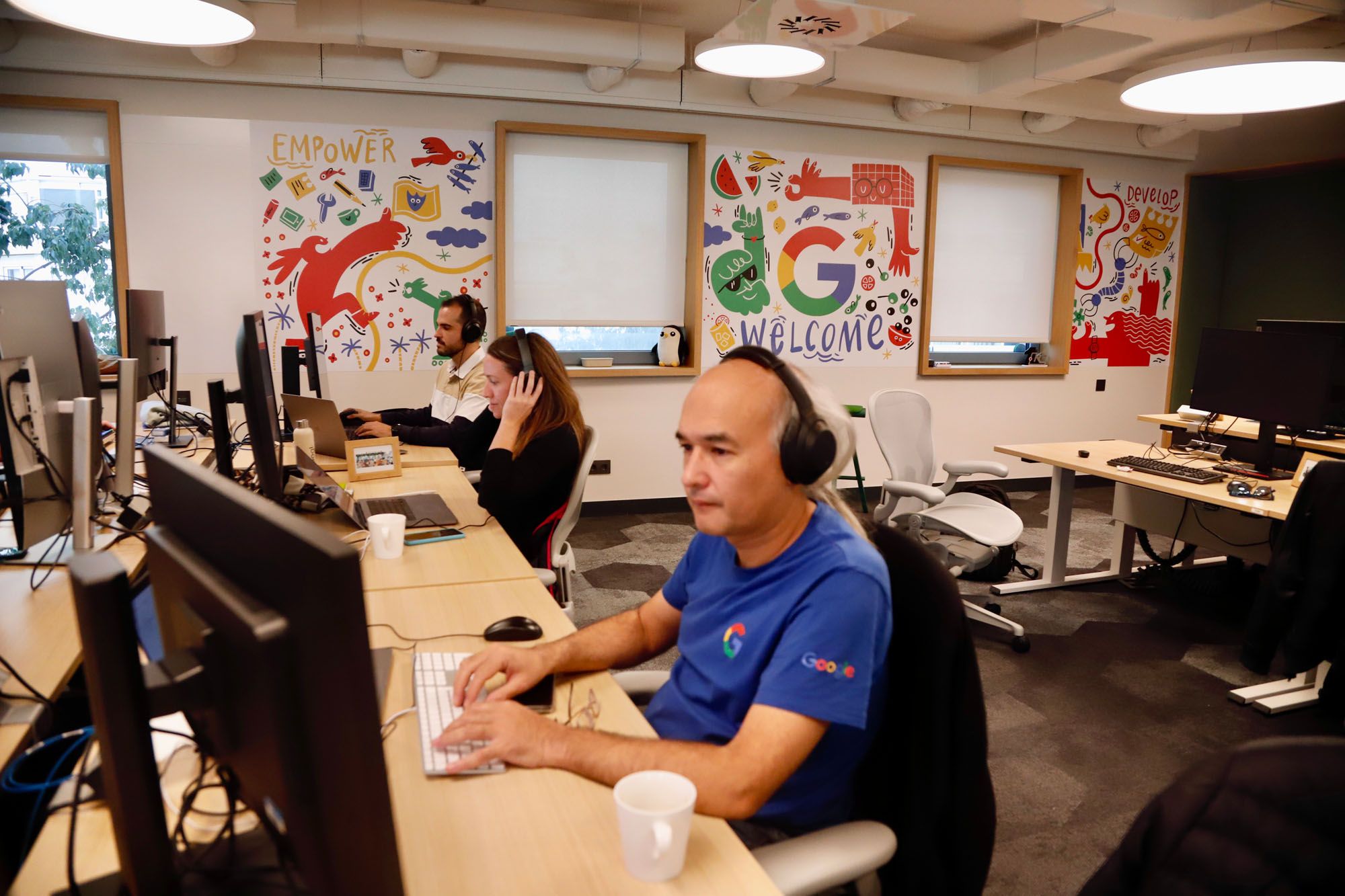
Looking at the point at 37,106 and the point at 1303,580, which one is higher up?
the point at 37,106

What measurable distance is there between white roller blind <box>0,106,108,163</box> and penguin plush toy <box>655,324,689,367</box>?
3195 millimetres

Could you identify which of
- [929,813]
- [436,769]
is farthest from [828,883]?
[436,769]

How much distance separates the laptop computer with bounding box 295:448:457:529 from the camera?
2357mm

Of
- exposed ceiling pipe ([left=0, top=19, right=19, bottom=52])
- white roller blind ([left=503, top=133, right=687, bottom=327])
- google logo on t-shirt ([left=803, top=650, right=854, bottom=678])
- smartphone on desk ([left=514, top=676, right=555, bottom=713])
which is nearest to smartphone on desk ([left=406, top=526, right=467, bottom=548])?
smartphone on desk ([left=514, top=676, right=555, bottom=713])

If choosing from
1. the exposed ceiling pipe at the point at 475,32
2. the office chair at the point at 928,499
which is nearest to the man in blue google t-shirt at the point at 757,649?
the office chair at the point at 928,499

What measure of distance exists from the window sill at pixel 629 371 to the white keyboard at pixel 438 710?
376 cm

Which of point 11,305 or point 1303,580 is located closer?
point 11,305

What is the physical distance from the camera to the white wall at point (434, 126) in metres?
4.45

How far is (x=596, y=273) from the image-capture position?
17.3 ft

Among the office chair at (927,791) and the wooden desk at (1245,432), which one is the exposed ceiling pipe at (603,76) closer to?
the wooden desk at (1245,432)

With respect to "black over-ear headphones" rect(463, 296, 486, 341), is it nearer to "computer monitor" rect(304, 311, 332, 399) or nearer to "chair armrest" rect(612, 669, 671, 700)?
"computer monitor" rect(304, 311, 332, 399)

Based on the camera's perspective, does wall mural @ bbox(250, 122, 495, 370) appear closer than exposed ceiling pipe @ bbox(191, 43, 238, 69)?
No

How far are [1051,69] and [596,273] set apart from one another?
279cm

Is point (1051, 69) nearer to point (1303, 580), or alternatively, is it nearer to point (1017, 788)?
point (1303, 580)
